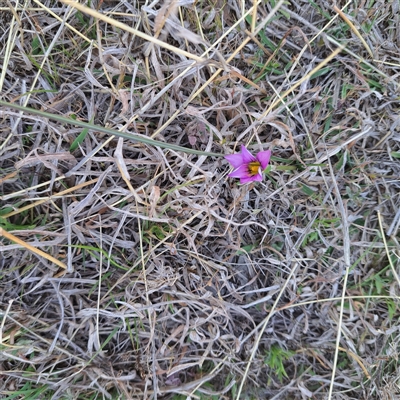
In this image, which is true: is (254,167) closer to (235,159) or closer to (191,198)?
(235,159)

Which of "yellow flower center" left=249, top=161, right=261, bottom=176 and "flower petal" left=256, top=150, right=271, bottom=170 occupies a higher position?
"flower petal" left=256, top=150, right=271, bottom=170

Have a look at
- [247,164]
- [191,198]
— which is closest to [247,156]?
[247,164]

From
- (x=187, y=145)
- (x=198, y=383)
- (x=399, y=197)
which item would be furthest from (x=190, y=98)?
(x=198, y=383)

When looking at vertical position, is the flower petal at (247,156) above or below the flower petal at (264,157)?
below

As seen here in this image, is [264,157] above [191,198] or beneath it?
above
